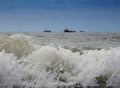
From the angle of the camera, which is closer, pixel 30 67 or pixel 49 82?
pixel 49 82

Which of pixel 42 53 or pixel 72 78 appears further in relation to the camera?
pixel 42 53

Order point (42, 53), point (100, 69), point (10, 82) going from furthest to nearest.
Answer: point (42, 53), point (100, 69), point (10, 82)

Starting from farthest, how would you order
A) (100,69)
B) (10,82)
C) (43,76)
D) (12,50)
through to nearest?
(12,50) → (100,69) → (43,76) → (10,82)

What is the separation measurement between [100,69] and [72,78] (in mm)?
770

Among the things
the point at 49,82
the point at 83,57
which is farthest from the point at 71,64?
the point at 49,82

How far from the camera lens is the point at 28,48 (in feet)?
27.2

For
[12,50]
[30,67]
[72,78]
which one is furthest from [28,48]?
[72,78]

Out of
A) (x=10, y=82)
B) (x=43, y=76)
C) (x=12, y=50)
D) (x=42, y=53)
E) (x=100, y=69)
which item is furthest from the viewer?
(x=12, y=50)

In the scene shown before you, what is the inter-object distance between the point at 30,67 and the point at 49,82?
844 millimetres

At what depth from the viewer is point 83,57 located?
789 centimetres

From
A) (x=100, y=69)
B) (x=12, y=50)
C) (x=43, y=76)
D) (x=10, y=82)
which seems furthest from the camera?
(x=12, y=50)

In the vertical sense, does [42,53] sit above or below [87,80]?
above

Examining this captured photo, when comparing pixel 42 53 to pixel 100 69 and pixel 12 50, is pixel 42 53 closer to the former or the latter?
pixel 12 50

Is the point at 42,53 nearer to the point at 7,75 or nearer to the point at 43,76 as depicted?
the point at 43,76
